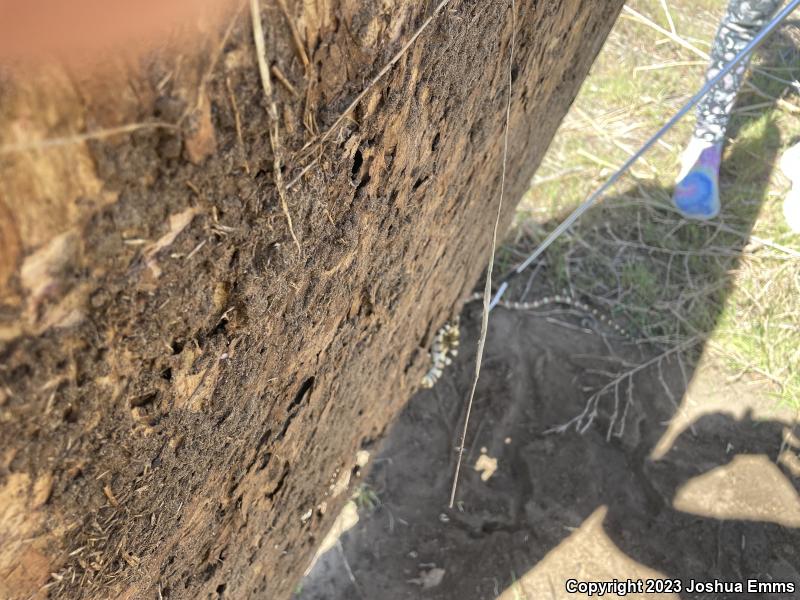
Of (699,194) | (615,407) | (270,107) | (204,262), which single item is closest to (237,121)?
(270,107)

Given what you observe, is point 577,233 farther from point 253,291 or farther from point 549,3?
point 253,291

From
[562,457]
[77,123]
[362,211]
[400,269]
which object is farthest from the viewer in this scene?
[562,457]

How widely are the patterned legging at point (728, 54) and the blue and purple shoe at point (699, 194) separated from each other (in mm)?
227

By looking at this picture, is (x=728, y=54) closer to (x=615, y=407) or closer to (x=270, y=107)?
(x=615, y=407)

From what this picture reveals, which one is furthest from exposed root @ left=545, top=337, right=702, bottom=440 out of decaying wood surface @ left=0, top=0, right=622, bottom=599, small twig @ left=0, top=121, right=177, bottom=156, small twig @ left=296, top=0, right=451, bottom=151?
small twig @ left=0, top=121, right=177, bottom=156

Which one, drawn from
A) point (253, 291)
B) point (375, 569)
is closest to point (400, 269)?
point (253, 291)

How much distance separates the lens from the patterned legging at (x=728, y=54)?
358cm

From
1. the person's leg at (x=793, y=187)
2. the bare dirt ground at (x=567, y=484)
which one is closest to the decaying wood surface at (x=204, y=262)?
the bare dirt ground at (x=567, y=484)

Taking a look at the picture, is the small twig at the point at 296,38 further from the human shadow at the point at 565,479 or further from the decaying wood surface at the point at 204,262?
the human shadow at the point at 565,479

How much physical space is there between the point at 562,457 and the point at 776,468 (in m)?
0.99

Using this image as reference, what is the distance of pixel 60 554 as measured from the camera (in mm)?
710

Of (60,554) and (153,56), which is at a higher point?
(153,56)

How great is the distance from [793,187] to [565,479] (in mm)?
2297

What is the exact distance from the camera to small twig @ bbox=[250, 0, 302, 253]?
54 cm
